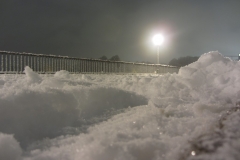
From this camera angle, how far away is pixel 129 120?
7.26 feet

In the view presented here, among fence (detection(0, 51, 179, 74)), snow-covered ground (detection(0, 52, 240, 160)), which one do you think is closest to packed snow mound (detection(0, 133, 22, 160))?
snow-covered ground (detection(0, 52, 240, 160))

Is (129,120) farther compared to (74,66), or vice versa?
(74,66)

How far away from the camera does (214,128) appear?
1.80m

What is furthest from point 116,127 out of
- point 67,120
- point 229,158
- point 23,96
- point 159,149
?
point 23,96

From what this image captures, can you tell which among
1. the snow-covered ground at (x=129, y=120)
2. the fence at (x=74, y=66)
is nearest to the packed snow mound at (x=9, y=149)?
the snow-covered ground at (x=129, y=120)

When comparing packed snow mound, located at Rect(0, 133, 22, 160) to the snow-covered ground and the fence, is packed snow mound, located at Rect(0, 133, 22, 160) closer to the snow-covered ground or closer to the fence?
the snow-covered ground

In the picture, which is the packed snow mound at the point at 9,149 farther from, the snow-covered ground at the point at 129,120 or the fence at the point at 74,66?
the fence at the point at 74,66

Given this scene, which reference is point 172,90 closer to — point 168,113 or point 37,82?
point 168,113

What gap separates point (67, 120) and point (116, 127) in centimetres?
76

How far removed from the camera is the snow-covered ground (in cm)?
151

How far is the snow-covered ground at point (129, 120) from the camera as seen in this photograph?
1.51 m

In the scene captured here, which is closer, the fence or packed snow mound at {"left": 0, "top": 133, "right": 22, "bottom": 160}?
packed snow mound at {"left": 0, "top": 133, "right": 22, "bottom": 160}

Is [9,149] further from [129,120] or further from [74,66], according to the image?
[74,66]

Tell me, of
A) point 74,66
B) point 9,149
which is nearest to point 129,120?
point 9,149
